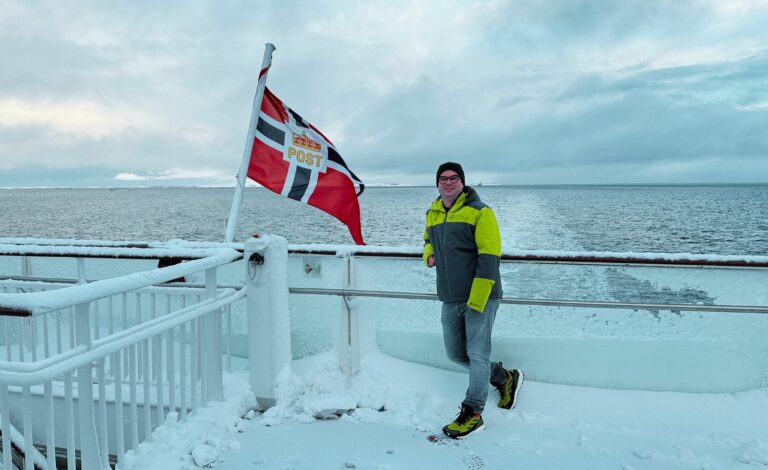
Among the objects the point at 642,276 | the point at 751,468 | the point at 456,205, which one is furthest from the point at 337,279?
the point at 751,468

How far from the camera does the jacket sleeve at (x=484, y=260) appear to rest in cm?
331

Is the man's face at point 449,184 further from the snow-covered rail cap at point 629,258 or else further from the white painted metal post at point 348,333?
the white painted metal post at point 348,333

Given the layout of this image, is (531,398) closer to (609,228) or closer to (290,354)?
(290,354)

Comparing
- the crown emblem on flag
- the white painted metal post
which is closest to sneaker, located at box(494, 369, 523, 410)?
the white painted metal post

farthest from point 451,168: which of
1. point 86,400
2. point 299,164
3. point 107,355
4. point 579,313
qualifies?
point 299,164

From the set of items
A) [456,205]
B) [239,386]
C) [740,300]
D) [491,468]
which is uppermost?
[456,205]

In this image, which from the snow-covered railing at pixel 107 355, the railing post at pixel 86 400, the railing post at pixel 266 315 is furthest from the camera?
the railing post at pixel 266 315

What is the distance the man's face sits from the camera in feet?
11.4

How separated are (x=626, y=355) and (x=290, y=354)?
249 cm

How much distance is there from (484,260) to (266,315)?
156 cm

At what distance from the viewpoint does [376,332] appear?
4363 mm

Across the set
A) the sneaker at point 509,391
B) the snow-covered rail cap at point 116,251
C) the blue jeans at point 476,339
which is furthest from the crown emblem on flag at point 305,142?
the sneaker at point 509,391

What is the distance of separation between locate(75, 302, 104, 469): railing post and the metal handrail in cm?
189

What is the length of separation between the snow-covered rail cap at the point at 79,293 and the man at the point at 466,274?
1514 millimetres
